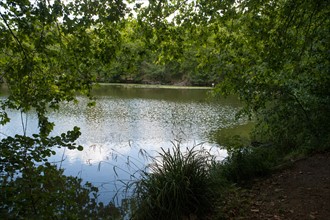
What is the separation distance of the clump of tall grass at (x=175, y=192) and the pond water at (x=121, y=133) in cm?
144

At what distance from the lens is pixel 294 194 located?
14.7 ft

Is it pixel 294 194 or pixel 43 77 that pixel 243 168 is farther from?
pixel 43 77

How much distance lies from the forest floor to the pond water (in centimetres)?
151

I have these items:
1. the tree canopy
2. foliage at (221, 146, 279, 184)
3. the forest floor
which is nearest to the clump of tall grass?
the forest floor

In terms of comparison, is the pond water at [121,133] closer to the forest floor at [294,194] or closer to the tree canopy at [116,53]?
the forest floor at [294,194]

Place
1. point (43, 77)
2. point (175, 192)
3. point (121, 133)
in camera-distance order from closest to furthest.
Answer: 1. point (43, 77)
2. point (175, 192)
3. point (121, 133)

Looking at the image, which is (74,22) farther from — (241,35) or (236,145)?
(236,145)

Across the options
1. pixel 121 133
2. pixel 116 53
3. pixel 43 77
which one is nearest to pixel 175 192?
pixel 116 53

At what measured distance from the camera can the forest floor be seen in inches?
150

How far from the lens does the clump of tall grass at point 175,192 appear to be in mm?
3869

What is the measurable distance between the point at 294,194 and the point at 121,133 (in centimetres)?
992

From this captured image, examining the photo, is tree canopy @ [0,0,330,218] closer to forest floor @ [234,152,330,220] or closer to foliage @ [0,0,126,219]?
foliage @ [0,0,126,219]

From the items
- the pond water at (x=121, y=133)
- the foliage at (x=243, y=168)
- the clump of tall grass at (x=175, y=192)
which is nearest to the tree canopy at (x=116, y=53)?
the clump of tall grass at (x=175, y=192)

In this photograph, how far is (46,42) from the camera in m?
3.25
